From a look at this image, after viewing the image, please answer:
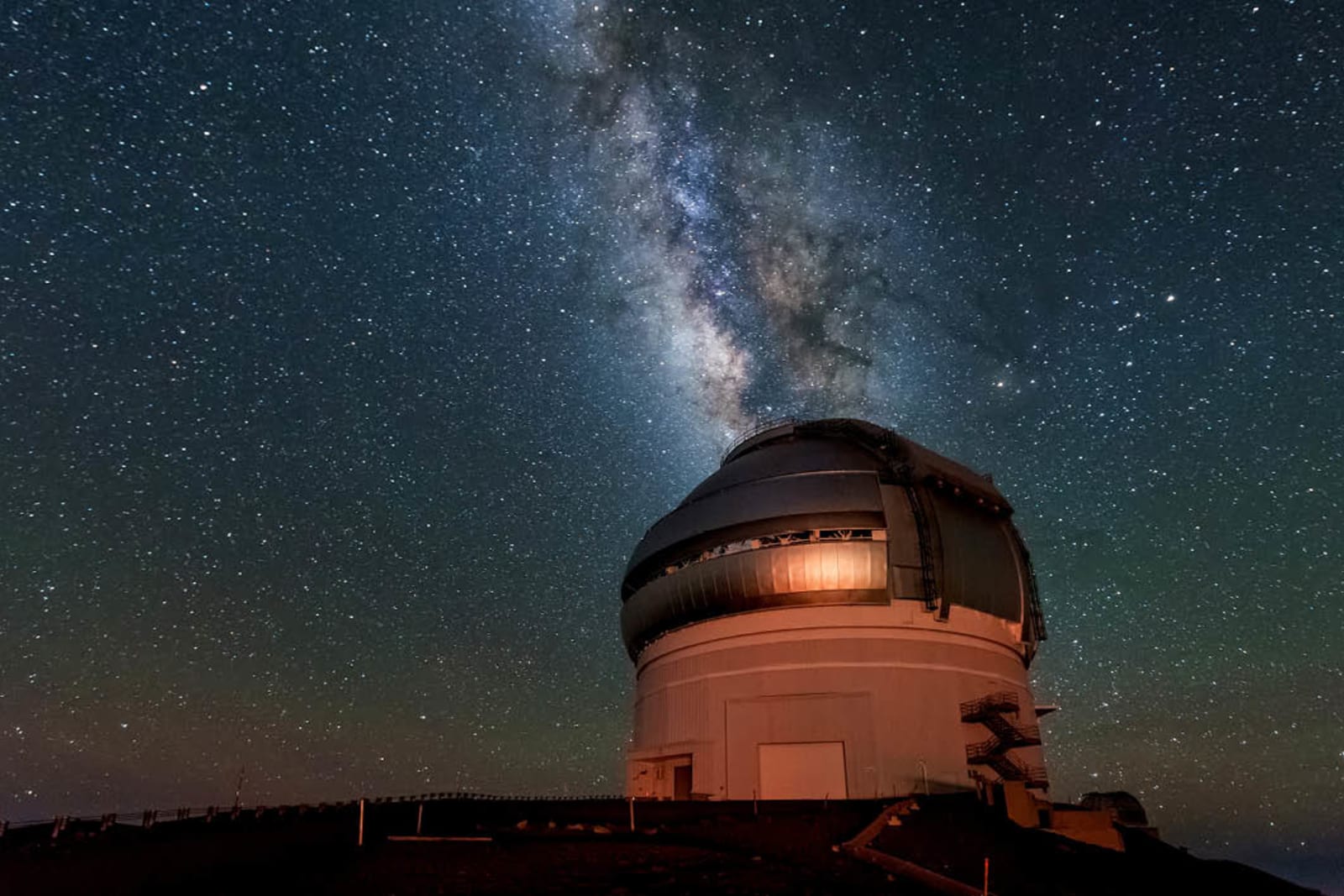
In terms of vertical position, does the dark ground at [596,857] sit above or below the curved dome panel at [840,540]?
below

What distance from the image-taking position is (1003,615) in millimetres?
30750

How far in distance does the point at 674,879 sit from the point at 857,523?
18.3 m

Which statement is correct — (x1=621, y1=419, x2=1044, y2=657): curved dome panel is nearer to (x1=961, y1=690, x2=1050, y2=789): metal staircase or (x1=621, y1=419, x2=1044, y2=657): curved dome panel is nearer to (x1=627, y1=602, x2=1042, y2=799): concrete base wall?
(x1=627, y1=602, x2=1042, y2=799): concrete base wall

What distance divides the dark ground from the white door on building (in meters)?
4.45

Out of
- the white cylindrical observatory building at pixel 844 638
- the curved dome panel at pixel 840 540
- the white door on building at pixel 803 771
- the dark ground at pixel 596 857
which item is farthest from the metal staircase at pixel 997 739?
the dark ground at pixel 596 857

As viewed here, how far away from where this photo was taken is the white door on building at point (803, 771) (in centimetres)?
2712

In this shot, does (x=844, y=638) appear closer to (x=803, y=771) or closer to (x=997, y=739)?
(x=803, y=771)

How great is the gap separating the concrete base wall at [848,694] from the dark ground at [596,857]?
4.42 metres

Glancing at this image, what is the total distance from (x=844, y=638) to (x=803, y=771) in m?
4.81

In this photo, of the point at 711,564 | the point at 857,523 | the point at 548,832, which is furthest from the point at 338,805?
the point at 857,523

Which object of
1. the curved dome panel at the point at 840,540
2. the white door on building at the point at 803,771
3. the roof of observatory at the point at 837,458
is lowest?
the white door on building at the point at 803,771

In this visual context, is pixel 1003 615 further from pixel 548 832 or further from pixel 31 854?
pixel 31 854

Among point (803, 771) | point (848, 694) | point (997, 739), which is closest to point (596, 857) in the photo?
point (803, 771)

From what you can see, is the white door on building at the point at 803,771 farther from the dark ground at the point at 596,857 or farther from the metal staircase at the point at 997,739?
the metal staircase at the point at 997,739
